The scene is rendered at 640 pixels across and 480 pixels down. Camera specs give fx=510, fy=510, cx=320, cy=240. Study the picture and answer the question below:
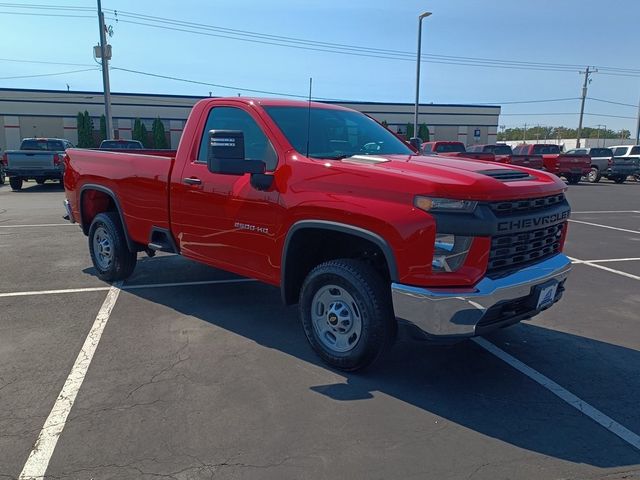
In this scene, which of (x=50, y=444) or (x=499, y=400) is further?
(x=499, y=400)

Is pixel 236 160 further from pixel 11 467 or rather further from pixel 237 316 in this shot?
pixel 11 467

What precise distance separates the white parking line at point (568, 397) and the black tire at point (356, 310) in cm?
120

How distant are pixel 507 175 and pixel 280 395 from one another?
233cm

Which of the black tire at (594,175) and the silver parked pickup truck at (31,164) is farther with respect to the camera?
the black tire at (594,175)

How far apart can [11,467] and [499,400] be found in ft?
10.1

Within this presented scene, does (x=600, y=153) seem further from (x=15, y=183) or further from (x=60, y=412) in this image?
(x=60, y=412)

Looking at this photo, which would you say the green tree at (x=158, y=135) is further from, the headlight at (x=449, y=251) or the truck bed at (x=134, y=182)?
the headlight at (x=449, y=251)

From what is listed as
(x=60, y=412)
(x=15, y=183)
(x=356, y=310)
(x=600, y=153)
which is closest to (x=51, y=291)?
(x=60, y=412)

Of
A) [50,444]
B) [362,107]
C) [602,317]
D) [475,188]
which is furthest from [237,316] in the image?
[362,107]

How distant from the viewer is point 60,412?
3350mm

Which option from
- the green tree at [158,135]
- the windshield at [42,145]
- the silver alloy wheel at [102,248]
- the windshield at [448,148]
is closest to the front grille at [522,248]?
the silver alloy wheel at [102,248]

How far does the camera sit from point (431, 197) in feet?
10.9

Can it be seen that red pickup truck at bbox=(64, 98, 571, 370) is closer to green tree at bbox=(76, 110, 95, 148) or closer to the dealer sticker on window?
the dealer sticker on window

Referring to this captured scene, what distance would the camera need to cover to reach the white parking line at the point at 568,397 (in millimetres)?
3197
